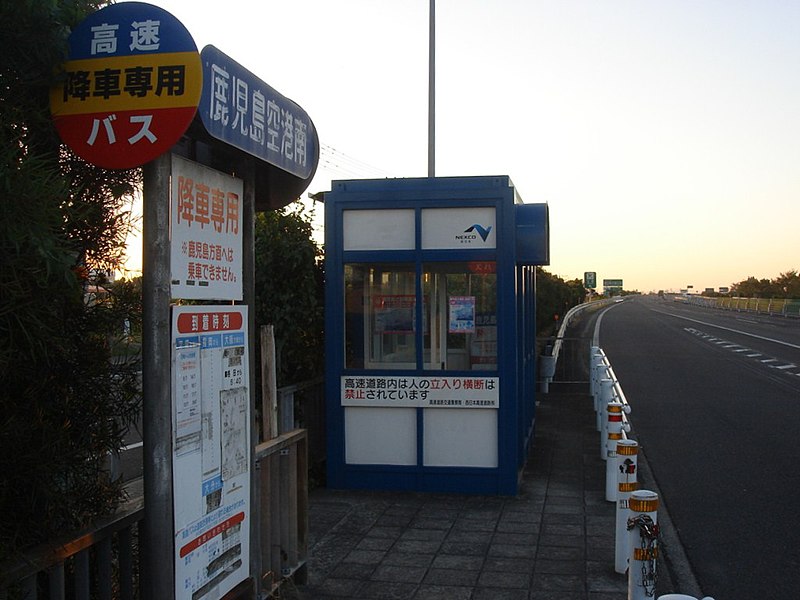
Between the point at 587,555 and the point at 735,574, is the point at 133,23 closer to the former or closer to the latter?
the point at 587,555

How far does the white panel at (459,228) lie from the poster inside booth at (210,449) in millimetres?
4199

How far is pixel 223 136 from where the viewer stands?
11.8 feet

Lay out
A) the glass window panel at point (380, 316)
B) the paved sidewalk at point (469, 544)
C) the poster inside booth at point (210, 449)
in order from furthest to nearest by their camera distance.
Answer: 1. the glass window panel at point (380, 316)
2. the paved sidewalk at point (469, 544)
3. the poster inside booth at point (210, 449)

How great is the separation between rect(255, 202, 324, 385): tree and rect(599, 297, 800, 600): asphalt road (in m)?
4.14

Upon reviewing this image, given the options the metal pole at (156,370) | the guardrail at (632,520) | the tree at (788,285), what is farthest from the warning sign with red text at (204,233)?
the tree at (788,285)

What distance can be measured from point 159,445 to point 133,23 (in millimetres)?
1670

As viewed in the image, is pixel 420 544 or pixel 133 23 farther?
pixel 420 544

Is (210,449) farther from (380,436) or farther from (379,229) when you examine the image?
(379,229)

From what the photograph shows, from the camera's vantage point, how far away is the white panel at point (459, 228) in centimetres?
804

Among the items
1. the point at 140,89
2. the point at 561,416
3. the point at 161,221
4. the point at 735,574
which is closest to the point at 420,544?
the point at 735,574

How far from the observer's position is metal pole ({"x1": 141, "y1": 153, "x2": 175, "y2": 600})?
10.9 feet

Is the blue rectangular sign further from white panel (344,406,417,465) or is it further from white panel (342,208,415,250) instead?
white panel (344,406,417,465)

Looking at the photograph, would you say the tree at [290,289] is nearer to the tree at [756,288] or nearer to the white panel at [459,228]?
the white panel at [459,228]

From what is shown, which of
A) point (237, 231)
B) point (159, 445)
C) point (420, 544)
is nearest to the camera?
point (159, 445)
